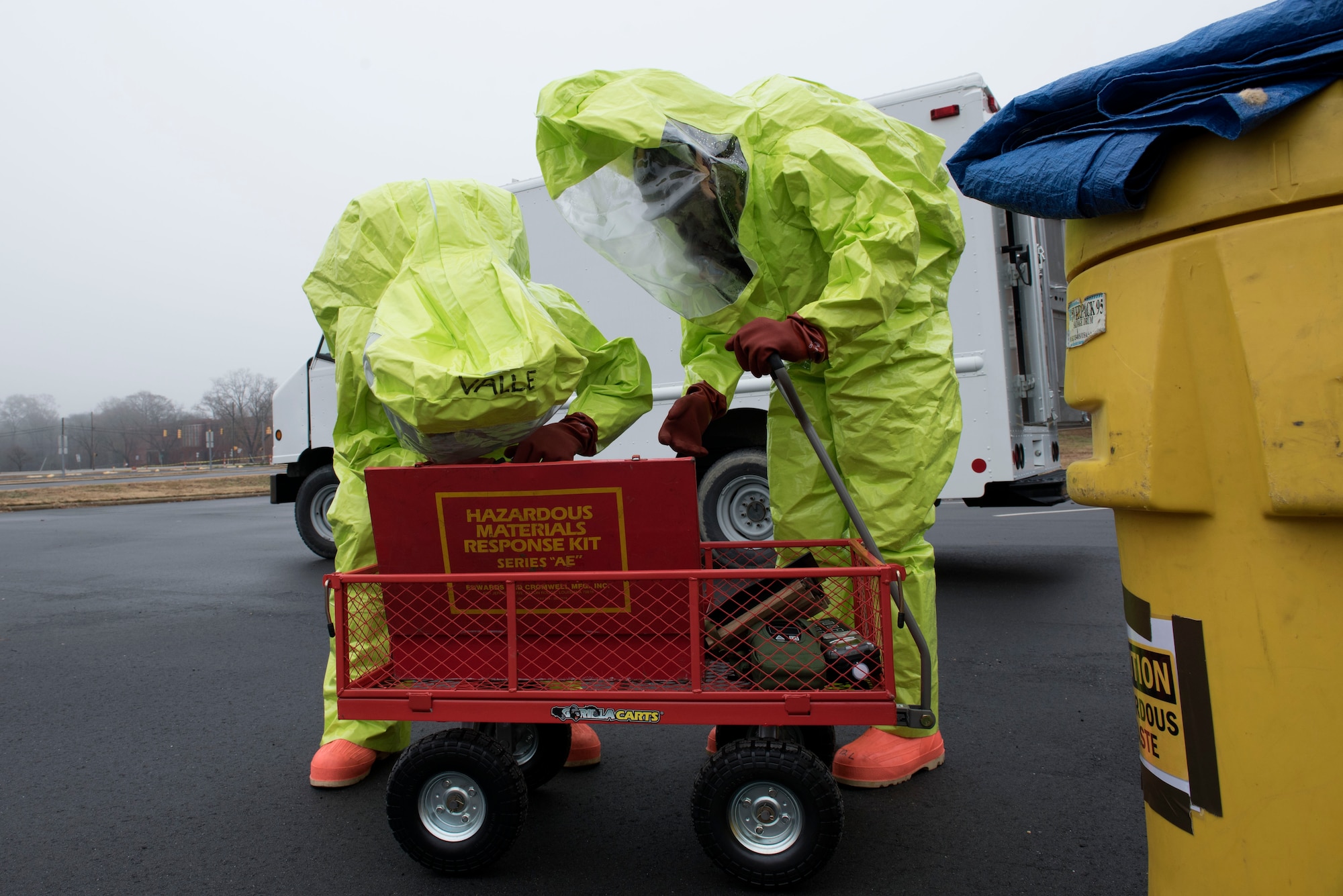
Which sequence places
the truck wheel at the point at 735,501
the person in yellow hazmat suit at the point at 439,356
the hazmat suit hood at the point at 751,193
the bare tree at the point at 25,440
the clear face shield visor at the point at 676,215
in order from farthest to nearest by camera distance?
the bare tree at the point at 25,440 → the truck wheel at the point at 735,501 → the clear face shield visor at the point at 676,215 → the hazmat suit hood at the point at 751,193 → the person in yellow hazmat suit at the point at 439,356

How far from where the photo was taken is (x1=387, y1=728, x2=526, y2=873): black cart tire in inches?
80.5

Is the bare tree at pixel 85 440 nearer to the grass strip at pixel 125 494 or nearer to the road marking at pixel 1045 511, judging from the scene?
the grass strip at pixel 125 494

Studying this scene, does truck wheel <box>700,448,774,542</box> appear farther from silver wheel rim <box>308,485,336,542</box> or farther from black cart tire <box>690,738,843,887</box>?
black cart tire <box>690,738,843,887</box>

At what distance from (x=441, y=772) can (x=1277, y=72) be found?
2.12 meters

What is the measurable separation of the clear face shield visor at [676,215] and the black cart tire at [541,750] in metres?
1.39

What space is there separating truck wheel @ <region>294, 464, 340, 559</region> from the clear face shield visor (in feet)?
18.6

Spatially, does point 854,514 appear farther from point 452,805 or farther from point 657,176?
point 452,805

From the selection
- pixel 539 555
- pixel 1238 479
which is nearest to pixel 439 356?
pixel 539 555

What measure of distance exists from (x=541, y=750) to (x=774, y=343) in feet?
4.71

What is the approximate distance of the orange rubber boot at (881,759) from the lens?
8.28ft

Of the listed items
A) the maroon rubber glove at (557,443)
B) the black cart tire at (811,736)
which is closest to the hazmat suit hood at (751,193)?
the maroon rubber glove at (557,443)

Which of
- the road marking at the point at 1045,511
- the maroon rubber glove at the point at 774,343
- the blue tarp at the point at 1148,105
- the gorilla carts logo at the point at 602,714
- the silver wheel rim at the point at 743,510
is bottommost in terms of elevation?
the road marking at the point at 1045,511

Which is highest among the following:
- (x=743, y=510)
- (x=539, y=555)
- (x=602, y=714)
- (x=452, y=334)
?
(x=452, y=334)

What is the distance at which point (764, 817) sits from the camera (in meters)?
2.01
